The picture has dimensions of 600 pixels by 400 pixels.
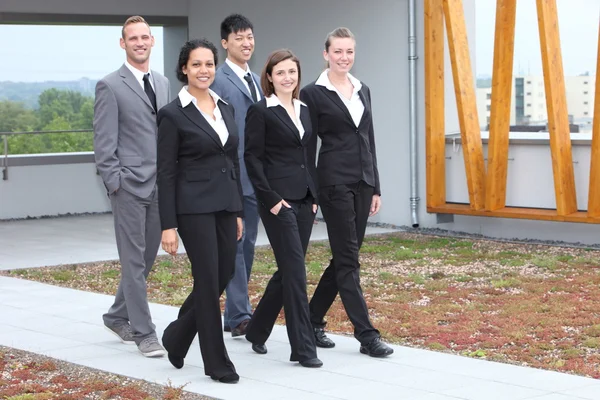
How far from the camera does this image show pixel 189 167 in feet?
18.0

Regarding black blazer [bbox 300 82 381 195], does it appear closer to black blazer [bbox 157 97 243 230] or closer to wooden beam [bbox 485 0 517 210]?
black blazer [bbox 157 97 243 230]

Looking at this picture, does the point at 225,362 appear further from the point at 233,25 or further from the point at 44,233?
the point at 44,233

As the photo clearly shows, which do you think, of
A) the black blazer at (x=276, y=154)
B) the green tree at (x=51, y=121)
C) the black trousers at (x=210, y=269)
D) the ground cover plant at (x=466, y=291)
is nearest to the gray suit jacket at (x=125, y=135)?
the black blazer at (x=276, y=154)

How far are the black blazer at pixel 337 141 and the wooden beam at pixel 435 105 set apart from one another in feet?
20.8

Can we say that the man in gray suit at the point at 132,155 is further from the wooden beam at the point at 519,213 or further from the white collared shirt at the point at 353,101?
the wooden beam at the point at 519,213

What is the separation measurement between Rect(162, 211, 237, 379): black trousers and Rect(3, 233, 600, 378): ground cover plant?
153 cm

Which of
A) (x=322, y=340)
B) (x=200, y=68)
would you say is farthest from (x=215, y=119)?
(x=322, y=340)

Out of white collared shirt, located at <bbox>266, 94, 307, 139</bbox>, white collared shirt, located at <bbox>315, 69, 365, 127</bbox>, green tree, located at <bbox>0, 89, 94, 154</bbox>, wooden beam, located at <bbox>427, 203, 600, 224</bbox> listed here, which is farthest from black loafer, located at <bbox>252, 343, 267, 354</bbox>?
green tree, located at <bbox>0, 89, 94, 154</bbox>

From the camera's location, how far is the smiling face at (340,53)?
19.8 ft

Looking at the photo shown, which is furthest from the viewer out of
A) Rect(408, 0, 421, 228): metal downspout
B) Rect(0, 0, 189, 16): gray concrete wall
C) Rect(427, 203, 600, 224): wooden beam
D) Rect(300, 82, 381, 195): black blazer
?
Rect(0, 0, 189, 16): gray concrete wall

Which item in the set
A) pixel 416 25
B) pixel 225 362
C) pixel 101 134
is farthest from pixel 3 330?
pixel 416 25

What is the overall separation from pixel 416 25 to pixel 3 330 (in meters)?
7.27

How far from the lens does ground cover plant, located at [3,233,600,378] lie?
659 cm

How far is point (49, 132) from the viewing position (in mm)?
16094
